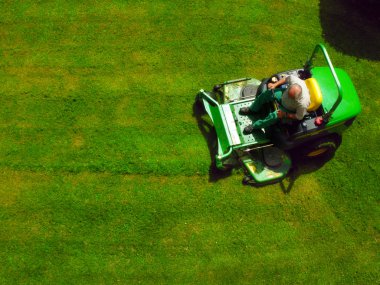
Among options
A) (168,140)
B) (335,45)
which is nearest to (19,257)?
(168,140)

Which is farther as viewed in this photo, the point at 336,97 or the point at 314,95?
the point at 336,97

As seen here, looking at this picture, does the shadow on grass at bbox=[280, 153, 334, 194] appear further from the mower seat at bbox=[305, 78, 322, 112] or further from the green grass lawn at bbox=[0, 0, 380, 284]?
the mower seat at bbox=[305, 78, 322, 112]

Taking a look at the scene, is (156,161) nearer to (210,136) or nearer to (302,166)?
(210,136)

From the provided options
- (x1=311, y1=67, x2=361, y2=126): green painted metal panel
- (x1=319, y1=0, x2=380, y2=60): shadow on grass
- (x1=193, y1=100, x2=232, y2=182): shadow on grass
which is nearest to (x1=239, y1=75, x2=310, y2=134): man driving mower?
(x1=311, y1=67, x2=361, y2=126): green painted metal panel

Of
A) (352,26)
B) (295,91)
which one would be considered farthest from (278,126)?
(352,26)

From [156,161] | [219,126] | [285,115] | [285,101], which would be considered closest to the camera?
[285,101]

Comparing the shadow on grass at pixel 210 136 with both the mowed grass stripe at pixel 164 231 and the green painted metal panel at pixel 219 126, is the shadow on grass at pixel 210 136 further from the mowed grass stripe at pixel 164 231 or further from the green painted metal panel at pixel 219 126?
the green painted metal panel at pixel 219 126

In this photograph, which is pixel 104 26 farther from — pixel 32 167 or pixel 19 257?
pixel 19 257
